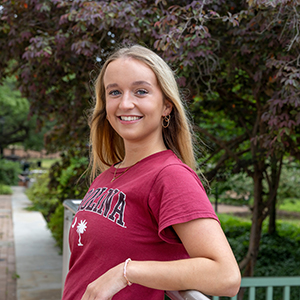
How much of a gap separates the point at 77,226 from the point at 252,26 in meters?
2.47

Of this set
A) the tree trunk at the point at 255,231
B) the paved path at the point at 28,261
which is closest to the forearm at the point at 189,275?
the tree trunk at the point at 255,231

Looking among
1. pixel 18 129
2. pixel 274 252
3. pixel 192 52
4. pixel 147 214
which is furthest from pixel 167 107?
pixel 18 129

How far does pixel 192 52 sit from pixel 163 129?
1.79 meters

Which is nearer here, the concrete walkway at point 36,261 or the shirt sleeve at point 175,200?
the shirt sleeve at point 175,200

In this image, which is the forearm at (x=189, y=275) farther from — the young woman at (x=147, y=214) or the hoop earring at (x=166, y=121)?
the hoop earring at (x=166, y=121)

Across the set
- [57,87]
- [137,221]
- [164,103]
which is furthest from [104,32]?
[137,221]

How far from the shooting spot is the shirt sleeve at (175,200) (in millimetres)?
1065

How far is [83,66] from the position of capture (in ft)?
14.2

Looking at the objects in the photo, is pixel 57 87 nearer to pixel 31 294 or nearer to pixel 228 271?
pixel 31 294

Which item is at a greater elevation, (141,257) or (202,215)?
(202,215)

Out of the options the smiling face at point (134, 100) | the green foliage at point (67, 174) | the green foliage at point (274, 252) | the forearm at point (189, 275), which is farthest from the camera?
the green foliage at point (274, 252)

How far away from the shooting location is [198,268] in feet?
3.38

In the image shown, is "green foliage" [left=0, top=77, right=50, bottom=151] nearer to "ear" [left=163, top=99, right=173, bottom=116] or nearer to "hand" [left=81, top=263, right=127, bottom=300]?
"ear" [left=163, top=99, right=173, bottom=116]

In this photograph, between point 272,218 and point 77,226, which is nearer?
point 77,226
